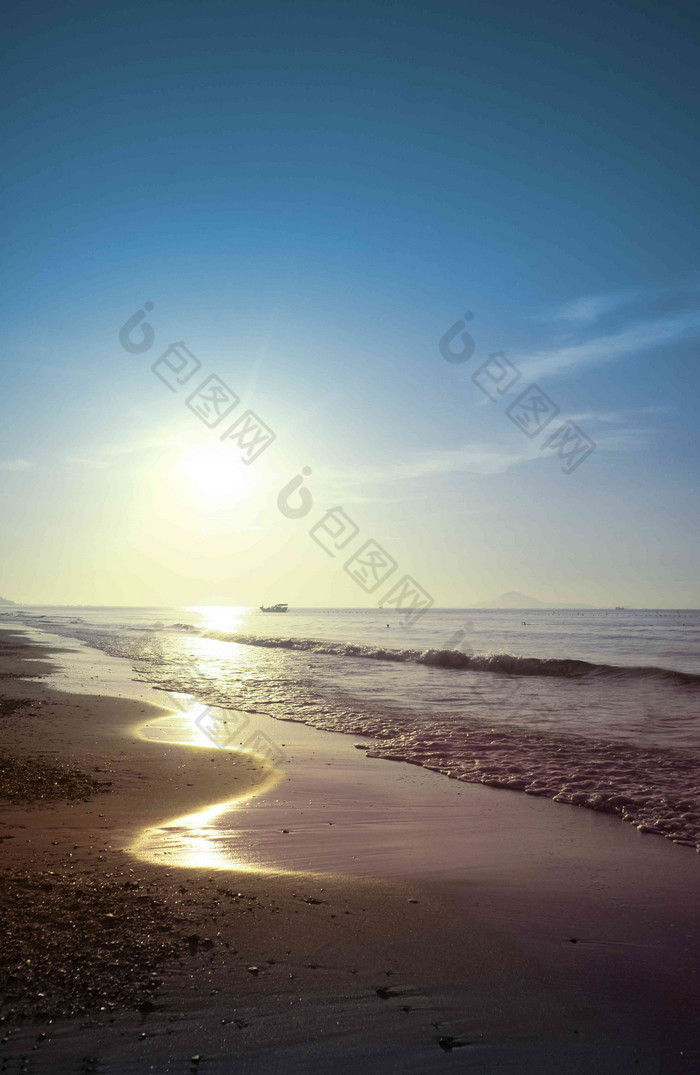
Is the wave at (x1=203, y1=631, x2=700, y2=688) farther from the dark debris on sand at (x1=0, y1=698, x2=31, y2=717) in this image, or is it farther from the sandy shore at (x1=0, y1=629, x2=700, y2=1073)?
the dark debris on sand at (x1=0, y1=698, x2=31, y2=717)

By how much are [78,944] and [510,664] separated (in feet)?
94.4

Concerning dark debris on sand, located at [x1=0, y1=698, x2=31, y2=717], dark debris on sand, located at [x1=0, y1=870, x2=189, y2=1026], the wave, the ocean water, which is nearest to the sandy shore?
dark debris on sand, located at [x1=0, y1=870, x2=189, y2=1026]

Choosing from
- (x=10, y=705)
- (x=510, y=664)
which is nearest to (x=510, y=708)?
(x=10, y=705)

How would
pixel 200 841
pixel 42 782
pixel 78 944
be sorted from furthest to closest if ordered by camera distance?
1. pixel 42 782
2. pixel 200 841
3. pixel 78 944

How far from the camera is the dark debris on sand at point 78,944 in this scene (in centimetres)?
354

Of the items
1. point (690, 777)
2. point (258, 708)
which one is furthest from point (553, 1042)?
point (258, 708)

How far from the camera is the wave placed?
1024 inches

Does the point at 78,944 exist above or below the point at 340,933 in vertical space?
below

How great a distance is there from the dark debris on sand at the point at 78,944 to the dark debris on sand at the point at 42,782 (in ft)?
9.72

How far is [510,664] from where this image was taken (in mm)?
30734

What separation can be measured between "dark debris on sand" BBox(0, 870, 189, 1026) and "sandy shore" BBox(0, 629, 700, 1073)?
16 millimetres

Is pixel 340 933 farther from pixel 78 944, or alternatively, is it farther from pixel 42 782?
pixel 42 782

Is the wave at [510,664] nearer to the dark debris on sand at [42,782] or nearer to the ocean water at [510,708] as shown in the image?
the ocean water at [510,708]

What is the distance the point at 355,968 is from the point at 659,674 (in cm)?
2558
